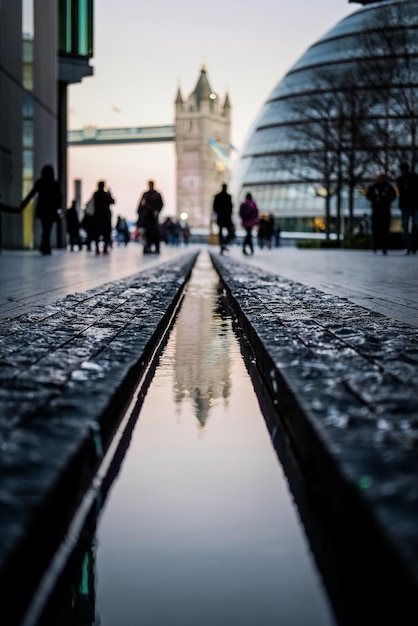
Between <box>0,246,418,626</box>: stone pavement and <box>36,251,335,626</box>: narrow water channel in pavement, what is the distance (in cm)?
12

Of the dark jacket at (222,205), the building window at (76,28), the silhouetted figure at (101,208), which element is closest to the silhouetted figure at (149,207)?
the silhouetted figure at (101,208)

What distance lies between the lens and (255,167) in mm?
83688

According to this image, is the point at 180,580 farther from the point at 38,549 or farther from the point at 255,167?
the point at 255,167

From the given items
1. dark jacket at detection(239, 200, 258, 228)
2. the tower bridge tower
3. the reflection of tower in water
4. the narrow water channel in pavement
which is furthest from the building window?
the tower bridge tower

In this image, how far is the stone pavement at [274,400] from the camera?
194 cm

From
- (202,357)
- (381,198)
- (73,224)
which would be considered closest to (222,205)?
(381,198)

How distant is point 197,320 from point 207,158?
176 meters

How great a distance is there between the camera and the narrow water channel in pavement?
192cm

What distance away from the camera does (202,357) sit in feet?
19.2

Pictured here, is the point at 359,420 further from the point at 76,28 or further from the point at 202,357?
the point at 76,28

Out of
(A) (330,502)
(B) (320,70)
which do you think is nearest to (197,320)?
(A) (330,502)

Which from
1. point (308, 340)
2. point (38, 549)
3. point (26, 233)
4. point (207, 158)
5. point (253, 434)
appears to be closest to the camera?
point (38, 549)

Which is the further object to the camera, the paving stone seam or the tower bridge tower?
the tower bridge tower

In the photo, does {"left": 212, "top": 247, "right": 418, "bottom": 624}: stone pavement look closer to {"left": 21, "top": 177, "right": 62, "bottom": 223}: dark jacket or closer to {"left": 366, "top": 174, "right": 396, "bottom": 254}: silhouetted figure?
{"left": 21, "top": 177, "right": 62, "bottom": 223}: dark jacket
